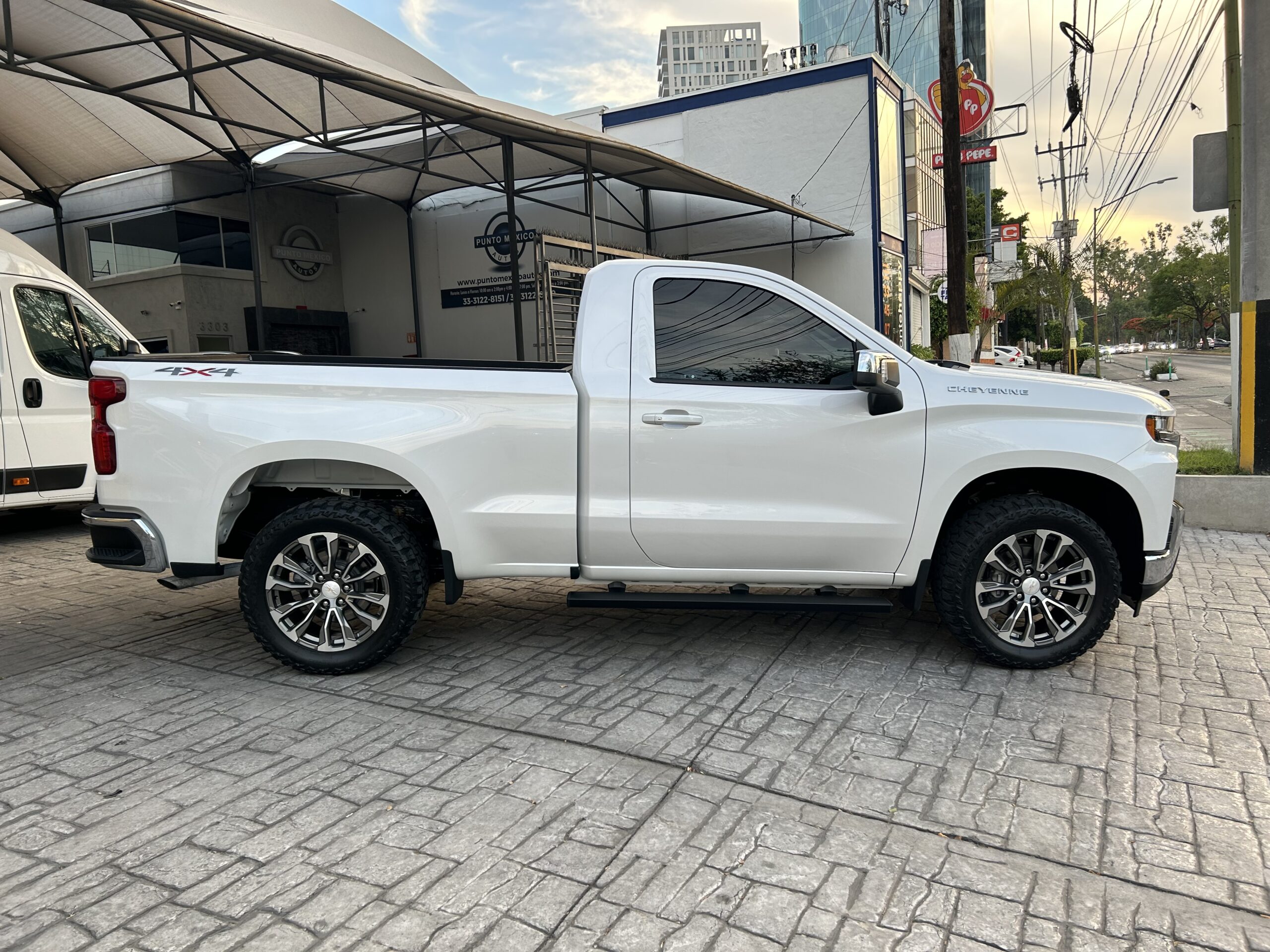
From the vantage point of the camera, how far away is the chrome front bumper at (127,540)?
4461 millimetres

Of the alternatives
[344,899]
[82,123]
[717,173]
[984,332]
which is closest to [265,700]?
[344,899]

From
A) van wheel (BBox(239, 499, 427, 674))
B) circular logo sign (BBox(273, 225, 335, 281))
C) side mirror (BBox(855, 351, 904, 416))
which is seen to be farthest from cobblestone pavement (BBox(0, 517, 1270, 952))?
circular logo sign (BBox(273, 225, 335, 281))

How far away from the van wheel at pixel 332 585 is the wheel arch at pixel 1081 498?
2764 mm

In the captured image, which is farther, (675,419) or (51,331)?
(51,331)

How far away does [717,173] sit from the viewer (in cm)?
1892

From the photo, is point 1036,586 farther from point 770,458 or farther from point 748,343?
point 748,343

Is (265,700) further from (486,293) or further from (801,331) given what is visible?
(486,293)

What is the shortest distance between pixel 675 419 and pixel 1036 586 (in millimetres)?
1999

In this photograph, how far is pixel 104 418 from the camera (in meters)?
4.44

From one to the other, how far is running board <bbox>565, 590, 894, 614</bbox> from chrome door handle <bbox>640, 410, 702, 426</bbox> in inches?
33.6

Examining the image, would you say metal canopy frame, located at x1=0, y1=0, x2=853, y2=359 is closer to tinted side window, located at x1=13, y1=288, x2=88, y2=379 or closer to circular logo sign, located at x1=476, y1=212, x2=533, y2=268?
circular logo sign, located at x1=476, y1=212, x2=533, y2=268

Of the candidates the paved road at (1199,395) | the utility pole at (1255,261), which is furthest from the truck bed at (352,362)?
the paved road at (1199,395)

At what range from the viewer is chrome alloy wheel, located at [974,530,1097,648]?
14.3ft

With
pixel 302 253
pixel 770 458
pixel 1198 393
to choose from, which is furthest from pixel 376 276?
pixel 1198 393
